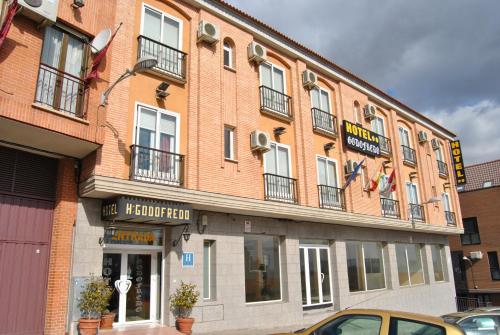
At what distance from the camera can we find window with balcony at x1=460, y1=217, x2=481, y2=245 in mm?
30664

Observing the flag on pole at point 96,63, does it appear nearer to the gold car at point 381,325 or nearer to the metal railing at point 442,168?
the gold car at point 381,325

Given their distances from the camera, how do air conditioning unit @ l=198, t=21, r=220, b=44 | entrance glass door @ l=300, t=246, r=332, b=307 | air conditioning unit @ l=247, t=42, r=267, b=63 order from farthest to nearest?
entrance glass door @ l=300, t=246, r=332, b=307 < air conditioning unit @ l=247, t=42, r=267, b=63 < air conditioning unit @ l=198, t=21, r=220, b=44

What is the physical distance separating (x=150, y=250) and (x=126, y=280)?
111 cm

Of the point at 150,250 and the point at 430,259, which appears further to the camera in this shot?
the point at 430,259

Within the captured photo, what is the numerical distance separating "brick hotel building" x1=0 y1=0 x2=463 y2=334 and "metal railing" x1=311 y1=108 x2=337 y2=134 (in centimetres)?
7

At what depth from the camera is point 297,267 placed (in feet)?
50.1

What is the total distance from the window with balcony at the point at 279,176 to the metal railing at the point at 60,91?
22.1ft

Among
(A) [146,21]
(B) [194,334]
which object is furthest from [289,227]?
(A) [146,21]

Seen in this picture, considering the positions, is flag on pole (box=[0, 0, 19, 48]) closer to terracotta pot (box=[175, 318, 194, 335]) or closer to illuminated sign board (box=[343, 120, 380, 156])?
terracotta pot (box=[175, 318, 194, 335])

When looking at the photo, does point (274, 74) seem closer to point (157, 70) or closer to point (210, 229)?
point (157, 70)

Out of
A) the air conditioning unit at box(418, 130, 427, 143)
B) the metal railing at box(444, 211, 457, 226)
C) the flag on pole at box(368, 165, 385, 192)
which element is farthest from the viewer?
the metal railing at box(444, 211, 457, 226)

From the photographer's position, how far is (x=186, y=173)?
12.3m

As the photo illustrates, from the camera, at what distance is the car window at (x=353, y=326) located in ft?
19.4

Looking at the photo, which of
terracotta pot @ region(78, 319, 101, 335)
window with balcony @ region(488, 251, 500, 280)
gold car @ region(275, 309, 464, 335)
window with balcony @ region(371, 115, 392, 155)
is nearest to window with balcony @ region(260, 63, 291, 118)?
window with balcony @ region(371, 115, 392, 155)
